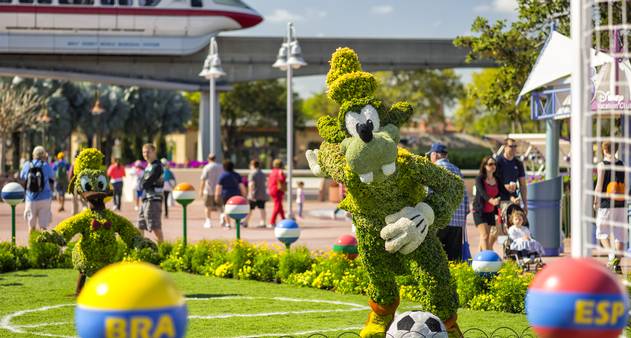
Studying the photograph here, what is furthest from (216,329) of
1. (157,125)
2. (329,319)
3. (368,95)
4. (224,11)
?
(157,125)

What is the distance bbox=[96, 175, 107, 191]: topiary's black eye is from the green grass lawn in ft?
4.32

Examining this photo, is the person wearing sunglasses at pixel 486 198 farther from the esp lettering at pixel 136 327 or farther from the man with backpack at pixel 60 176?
the man with backpack at pixel 60 176

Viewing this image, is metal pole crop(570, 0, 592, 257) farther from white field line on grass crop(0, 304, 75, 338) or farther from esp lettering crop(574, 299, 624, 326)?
white field line on grass crop(0, 304, 75, 338)

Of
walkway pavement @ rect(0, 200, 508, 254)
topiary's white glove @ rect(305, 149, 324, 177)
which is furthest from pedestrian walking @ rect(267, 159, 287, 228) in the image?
topiary's white glove @ rect(305, 149, 324, 177)

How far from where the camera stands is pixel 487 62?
126ft

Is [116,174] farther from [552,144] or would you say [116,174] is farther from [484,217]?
[484,217]

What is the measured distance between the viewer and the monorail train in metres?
37.1

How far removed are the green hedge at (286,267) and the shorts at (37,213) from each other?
64.8 inches

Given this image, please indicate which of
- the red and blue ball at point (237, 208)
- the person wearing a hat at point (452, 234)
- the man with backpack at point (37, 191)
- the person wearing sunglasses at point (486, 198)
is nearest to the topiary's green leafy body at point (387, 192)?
the person wearing a hat at point (452, 234)

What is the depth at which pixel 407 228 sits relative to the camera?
23.2ft

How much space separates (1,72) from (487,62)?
61.9ft

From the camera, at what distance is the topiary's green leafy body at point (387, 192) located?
7.33 metres

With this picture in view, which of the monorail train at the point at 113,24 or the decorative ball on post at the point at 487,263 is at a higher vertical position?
the monorail train at the point at 113,24

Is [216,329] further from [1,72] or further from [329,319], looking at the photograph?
[1,72]
